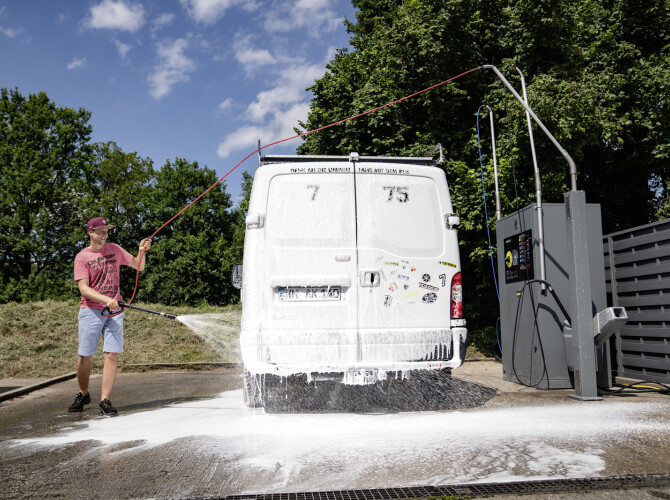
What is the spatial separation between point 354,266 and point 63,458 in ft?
9.46

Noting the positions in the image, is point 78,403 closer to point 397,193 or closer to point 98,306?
point 98,306

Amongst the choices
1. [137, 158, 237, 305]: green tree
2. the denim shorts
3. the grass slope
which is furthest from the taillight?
[137, 158, 237, 305]: green tree

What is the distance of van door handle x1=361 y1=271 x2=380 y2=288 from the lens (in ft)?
18.4

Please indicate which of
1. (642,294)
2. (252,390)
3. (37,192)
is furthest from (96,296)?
(37,192)

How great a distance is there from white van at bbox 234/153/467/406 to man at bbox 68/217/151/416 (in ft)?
5.16

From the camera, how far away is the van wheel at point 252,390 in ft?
20.1

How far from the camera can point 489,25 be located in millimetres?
17125

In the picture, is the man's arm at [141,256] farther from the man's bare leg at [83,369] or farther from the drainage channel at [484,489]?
the drainage channel at [484,489]

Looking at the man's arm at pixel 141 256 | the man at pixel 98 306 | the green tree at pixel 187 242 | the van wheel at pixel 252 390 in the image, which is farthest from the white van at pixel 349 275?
the green tree at pixel 187 242

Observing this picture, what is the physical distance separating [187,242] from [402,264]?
39865mm

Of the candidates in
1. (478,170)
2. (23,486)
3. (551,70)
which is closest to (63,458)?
(23,486)

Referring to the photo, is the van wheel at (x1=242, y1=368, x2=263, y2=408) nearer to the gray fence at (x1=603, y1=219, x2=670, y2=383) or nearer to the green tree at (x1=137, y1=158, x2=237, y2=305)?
the gray fence at (x1=603, y1=219, x2=670, y2=383)

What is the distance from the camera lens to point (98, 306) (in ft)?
20.4

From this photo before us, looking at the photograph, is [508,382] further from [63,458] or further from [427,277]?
[63,458]
